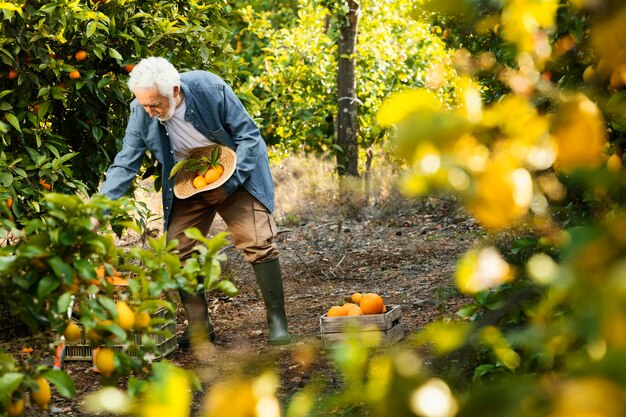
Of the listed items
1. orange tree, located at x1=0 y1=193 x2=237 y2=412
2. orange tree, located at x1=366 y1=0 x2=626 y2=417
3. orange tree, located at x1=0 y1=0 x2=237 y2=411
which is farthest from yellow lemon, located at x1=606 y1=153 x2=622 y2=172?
orange tree, located at x1=0 y1=0 x2=237 y2=411

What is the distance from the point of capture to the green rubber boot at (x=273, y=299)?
470cm

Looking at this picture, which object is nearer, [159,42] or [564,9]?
[564,9]

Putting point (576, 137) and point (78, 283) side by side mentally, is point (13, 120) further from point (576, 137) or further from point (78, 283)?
point (576, 137)

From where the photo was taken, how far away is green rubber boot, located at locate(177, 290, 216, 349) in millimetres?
4801

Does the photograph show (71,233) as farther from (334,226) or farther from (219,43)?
(334,226)

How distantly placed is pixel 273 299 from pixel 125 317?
112 inches

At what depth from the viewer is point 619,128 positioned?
5.53ft

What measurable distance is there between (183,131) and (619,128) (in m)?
3.07

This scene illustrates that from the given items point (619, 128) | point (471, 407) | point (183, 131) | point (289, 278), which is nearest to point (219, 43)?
point (183, 131)

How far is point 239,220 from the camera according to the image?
4633 mm

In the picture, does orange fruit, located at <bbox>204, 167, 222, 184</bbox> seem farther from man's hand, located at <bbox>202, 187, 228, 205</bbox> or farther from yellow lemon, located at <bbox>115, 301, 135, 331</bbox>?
yellow lemon, located at <bbox>115, 301, 135, 331</bbox>

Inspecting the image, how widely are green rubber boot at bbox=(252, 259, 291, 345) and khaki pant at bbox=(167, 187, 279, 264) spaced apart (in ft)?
0.16

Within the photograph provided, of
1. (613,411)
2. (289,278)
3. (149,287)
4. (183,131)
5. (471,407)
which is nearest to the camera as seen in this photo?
(613,411)

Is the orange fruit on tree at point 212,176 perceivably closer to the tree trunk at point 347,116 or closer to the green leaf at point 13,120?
the green leaf at point 13,120
